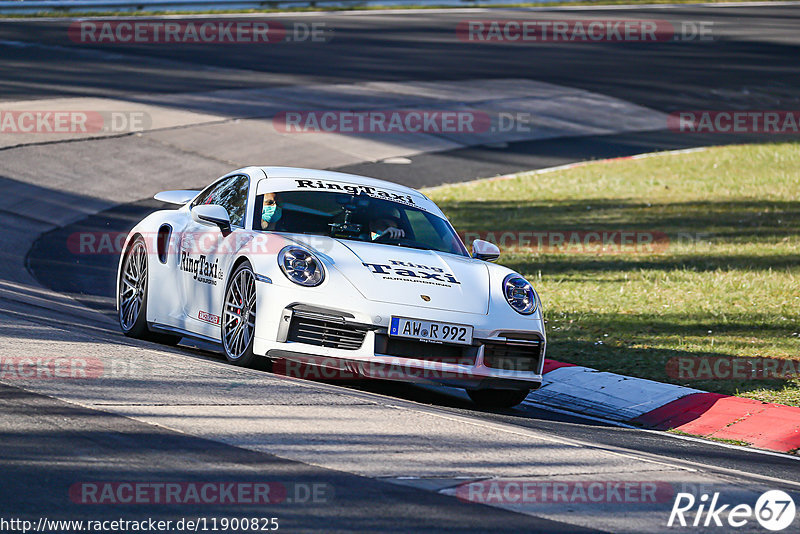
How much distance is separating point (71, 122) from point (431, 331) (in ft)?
47.7

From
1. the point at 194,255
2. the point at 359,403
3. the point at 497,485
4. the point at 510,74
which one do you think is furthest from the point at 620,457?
the point at 510,74

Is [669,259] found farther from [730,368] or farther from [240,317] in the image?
[240,317]

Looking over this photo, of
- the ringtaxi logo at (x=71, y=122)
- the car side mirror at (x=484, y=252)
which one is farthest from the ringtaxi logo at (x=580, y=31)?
the car side mirror at (x=484, y=252)

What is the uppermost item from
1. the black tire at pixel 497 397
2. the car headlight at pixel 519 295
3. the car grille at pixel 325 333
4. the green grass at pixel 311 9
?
the green grass at pixel 311 9

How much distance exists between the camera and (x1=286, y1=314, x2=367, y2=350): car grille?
785 centimetres

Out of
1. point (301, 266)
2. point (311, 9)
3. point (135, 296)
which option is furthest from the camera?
point (311, 9)

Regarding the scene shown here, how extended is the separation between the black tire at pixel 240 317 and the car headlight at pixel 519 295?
1763 mm

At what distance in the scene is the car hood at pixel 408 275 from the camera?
8008 mm

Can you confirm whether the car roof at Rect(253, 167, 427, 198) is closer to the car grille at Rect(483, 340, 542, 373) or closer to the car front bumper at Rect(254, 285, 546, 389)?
the car front bumper at Rect(254, 285, 546, 389)

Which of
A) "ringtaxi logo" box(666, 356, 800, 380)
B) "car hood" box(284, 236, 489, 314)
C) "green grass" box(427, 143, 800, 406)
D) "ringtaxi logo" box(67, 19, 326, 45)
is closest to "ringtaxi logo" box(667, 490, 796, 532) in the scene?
"car hood" box(284, 236, 489, 314)

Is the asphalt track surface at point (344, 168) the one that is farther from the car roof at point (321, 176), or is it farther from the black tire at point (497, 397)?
the car roof at point (321, 176)

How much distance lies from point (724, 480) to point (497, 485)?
4.58ft

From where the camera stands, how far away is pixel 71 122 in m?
20.9

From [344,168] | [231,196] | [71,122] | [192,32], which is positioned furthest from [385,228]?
[192,32]
